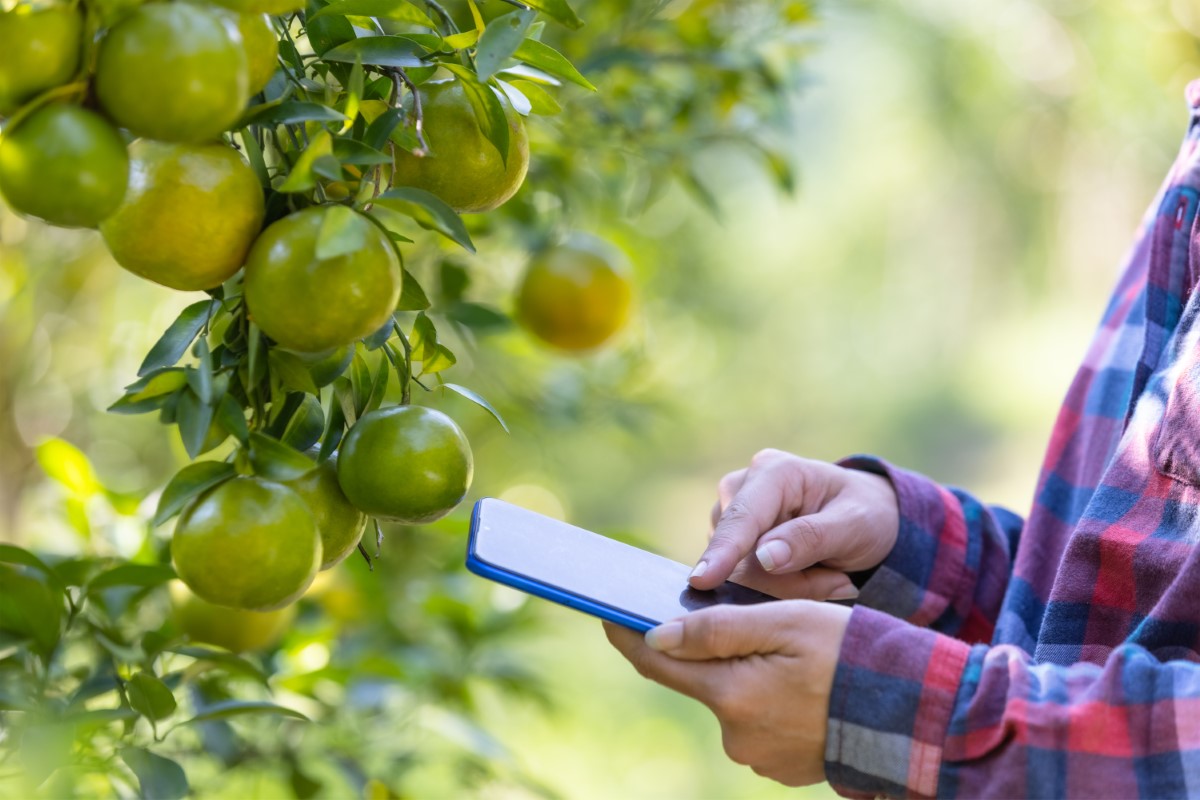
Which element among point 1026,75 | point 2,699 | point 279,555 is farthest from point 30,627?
point 1026,75

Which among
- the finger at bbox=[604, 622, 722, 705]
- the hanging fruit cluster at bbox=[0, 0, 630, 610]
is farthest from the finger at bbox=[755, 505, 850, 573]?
the hanging fruit cluster at bbox=[0, 0, 630, 610]

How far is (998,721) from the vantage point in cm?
53

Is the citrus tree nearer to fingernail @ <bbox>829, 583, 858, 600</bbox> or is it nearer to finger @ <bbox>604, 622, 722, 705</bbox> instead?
finger @ <bbox>604, 622, 722, 705</bbox>

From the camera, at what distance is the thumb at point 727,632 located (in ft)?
1.78

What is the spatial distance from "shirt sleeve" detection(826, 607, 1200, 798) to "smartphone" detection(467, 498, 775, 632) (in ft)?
0.33

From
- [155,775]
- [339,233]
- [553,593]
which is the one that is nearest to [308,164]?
[339,233]

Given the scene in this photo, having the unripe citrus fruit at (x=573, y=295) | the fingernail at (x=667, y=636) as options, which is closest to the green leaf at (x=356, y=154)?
the fingernail at (x=667, y=636)

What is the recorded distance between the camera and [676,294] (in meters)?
2.40

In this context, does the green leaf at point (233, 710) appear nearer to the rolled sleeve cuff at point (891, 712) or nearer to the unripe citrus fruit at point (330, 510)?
the unripe citrus fruit at point (330, 510)

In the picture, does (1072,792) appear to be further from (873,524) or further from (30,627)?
(30,627)

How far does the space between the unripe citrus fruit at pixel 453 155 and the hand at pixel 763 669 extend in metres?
0.22

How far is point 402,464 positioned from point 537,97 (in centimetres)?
19

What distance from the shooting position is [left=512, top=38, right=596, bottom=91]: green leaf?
521 millimetres

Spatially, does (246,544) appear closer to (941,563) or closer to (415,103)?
(415,103)
